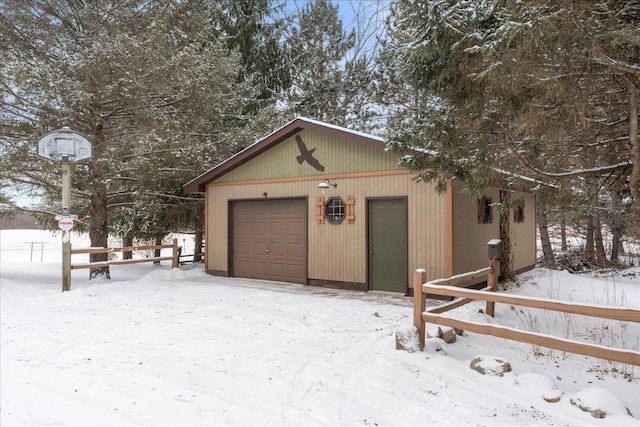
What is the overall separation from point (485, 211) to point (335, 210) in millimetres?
3418

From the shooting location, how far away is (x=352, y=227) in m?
8.66

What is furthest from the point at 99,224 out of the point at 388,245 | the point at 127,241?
the point at 388,245

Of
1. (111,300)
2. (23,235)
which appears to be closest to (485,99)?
(111,300)

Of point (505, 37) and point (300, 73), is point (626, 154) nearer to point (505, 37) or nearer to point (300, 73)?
point (505, 37)

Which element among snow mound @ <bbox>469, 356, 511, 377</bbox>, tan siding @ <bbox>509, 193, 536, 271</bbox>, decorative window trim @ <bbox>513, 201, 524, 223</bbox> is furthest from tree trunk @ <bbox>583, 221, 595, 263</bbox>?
snow mound @ <bbox>469, 356, 511, 377</bbox>

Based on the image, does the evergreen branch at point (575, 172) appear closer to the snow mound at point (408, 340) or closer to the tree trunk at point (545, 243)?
the snow mound at point (408, 340)

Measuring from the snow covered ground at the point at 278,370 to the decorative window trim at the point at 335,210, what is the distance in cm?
224

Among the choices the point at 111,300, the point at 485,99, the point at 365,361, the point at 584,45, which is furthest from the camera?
the point at 111,300

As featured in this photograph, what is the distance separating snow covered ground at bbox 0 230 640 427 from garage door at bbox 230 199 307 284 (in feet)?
8.32

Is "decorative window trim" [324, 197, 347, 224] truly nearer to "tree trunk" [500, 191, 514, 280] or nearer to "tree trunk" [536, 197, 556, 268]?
"tree trunk" [500, 191, 514, 280]

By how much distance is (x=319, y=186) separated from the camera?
8.91 metres

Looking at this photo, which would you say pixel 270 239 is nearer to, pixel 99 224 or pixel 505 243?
pixel 99 224

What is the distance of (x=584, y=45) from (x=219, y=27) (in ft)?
46.0

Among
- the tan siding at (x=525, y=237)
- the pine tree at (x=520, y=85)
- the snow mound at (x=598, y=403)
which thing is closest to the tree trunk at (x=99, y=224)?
the pine tree at (x=520, y=85)
